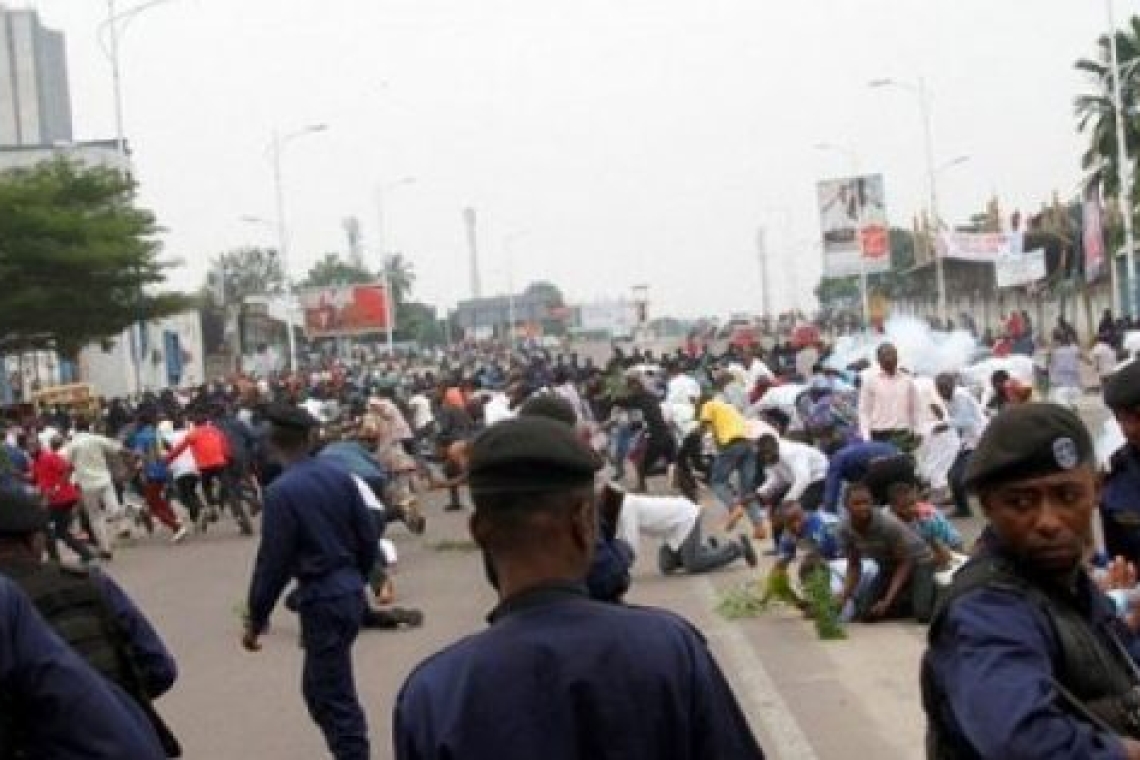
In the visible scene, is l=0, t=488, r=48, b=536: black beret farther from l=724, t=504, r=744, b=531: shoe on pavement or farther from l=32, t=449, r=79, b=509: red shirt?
l=32, t=449, r=79, b=509: red shirt

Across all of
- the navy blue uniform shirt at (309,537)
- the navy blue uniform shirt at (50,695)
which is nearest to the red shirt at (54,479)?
the navy blue uniform shirt at (309,537)

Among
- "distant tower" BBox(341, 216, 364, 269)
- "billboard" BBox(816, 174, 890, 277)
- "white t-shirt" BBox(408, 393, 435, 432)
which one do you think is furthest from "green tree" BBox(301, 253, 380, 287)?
"white t-shirt" BBox(408, 393, 435, 432)

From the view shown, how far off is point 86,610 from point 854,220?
181 ft

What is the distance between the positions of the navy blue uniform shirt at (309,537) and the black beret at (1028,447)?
4568 mm

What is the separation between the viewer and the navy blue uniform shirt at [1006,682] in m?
2.59

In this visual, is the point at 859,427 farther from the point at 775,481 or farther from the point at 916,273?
the point at 916,273

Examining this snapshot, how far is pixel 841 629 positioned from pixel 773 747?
2811 mm

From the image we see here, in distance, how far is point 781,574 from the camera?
11.8 meters

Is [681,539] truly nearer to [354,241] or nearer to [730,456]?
[730,456]

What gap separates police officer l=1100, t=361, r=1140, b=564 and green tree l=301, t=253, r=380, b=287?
12499 cm

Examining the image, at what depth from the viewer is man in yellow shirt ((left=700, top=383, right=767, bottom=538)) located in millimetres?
17188

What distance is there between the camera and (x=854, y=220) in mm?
58594

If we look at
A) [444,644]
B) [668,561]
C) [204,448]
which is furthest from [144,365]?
[444,644]

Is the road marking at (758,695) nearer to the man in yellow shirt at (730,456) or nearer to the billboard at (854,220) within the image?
the man in yellow shirt at (730,456)
